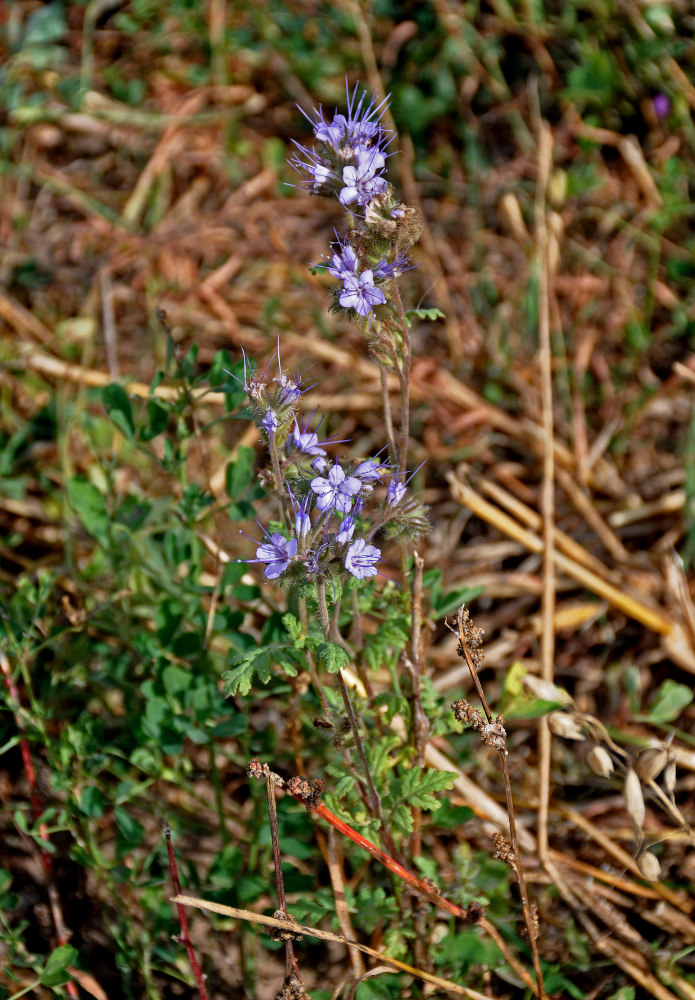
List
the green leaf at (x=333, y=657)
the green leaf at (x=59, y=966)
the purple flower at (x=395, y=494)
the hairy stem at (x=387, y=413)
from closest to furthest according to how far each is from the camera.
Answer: the green leaf at (x=333, y=657), the purple flower at (x=395, y=494), the hairy stem at (x=387, y=413), the green leaf at (x=59, y=966)

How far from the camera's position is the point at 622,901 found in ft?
7.90

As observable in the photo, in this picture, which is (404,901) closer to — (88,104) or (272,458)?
(272,458)

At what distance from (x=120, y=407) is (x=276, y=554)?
35.3 inches

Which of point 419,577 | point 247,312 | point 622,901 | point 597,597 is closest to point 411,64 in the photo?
point 247,312

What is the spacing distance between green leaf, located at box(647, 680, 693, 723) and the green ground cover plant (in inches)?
0.5

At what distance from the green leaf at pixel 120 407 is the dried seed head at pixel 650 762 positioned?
145 centimetres

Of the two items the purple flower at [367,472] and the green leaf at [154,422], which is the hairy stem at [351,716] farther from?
the green leaf at [154,422]

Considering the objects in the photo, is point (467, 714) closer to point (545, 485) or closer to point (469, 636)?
point (469, 636)

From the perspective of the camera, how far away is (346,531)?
1639 mm

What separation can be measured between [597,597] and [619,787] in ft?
2.17

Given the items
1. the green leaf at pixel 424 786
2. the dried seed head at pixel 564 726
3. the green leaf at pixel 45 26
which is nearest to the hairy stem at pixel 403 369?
the green leaf at pixel 424 786

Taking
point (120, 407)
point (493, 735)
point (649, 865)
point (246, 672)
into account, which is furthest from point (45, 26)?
point (649, 865)

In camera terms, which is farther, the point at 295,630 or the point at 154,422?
the point at 154,422

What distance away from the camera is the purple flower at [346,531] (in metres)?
1.63
